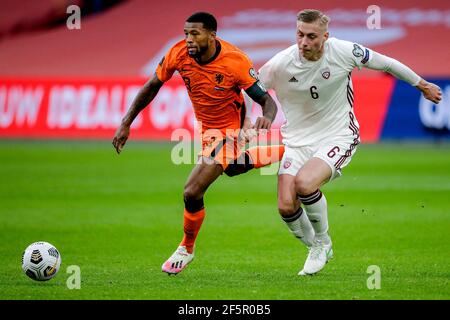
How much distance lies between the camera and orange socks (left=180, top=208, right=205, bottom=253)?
970 cm

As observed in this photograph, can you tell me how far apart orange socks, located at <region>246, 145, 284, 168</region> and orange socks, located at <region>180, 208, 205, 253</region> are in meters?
0.90

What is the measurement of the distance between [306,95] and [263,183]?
32.5ft

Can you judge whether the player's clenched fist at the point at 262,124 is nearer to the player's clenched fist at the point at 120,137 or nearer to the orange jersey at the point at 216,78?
the orange jersey at the point at 216,78

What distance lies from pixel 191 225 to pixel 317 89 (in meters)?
1.80

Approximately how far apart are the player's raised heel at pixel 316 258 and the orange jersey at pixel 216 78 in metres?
1.48

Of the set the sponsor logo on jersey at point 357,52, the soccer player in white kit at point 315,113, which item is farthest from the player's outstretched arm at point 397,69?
the sponsor logo on jersey at point 357,52

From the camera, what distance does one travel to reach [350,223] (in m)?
13.8

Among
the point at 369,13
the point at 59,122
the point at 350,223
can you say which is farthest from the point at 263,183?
the point at 369,13

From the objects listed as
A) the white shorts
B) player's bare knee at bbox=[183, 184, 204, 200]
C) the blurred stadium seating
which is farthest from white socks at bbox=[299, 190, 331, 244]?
the blurred stadium seating

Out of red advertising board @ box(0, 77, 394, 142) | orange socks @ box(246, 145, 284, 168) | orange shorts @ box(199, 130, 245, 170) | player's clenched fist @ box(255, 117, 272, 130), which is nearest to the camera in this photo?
player's clenched fist @ box(255, 117, 272, 130)

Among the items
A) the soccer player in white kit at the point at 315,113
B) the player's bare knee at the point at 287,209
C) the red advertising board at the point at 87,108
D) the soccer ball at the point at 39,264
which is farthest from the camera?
the red advertising board at the point at 87,108

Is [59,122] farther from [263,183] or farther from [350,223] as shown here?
[350,223]

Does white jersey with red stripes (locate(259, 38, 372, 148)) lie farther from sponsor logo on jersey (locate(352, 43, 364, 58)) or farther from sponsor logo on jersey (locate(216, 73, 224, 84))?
sponsor logo on jersey (locate(216, 73, 224, 84))

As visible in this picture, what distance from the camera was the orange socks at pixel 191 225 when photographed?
9703mm
